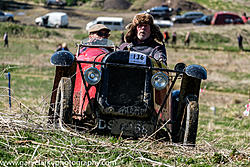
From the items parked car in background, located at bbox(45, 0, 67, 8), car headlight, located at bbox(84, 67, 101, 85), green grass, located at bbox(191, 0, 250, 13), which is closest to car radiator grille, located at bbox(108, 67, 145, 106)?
car headlight, located at bbox(84, 67, 101, 85)

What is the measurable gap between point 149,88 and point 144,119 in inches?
18.4

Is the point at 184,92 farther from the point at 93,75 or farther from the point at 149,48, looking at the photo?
the point at 93,75

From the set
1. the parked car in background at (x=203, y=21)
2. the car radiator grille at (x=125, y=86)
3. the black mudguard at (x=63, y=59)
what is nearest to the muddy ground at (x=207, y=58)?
the parked car in background at (x=203, y=21)

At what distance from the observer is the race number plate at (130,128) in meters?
6.32

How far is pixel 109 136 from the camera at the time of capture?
625 centimetres

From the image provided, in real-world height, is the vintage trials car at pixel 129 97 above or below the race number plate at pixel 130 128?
above

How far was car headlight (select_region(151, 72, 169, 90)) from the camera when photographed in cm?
623

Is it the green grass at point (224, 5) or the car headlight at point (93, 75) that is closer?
the car headlight at point (93, 75)

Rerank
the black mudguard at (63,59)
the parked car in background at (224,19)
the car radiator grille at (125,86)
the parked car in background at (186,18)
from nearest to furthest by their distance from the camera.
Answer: the car radiator grille at (125,86) → the black mudguard at (63,59) → the parked car in background at (224,19) → the parked car in background at (186,18)

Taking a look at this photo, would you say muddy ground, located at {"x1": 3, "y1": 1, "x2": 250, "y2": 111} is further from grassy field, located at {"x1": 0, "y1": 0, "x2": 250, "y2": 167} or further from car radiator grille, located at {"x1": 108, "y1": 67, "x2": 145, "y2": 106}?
car radiator grille, located at {"x1": 108, "y1": 67, "x2": 145, "y2": 106}

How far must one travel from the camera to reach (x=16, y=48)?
1296 inches

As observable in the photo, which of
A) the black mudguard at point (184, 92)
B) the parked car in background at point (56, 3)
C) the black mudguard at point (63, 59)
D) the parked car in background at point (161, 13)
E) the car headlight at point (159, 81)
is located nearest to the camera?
the car headlight at point (159, 81)

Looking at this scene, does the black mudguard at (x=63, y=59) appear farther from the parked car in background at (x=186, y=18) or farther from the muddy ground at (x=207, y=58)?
the parked car in background at (x=186, y=18)

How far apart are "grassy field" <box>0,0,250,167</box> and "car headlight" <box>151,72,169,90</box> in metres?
0.80
